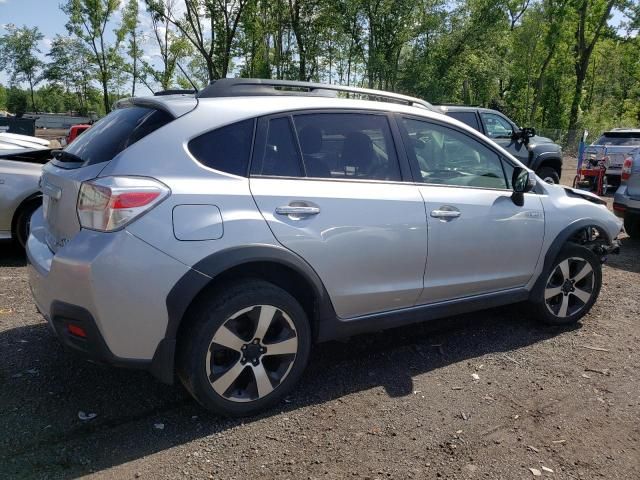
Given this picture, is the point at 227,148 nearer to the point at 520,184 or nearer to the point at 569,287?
the point at 520,184

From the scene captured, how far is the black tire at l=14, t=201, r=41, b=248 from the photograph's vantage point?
6.11 metres

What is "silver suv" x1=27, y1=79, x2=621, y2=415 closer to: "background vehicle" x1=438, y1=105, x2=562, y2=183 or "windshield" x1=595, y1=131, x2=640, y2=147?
"background vehicle" x1=438, y1=105, x2=562, y2=183

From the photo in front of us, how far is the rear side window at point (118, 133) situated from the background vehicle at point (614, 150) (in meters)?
13.3

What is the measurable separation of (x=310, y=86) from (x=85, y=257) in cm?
172

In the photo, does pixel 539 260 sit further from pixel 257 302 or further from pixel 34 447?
pixel 34 447

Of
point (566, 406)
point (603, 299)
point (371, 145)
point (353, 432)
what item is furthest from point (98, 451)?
point (603, 299)

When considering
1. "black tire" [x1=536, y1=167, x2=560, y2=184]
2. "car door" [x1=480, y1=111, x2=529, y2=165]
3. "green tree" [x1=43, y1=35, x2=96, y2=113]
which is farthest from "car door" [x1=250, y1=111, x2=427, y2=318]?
"green tree" [x1=43, y1=35, x2=96, y2=113]

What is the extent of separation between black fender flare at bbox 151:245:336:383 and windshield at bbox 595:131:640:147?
1502cm

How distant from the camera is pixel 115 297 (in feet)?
8.41

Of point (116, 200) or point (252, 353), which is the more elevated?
point (116, 200)

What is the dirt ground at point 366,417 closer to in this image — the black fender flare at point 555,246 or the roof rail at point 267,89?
the black fender flare at point 555,246

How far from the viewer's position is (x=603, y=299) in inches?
210

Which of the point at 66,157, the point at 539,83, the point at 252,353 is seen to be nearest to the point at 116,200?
the point at 66,157

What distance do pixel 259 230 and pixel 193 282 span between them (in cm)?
44
